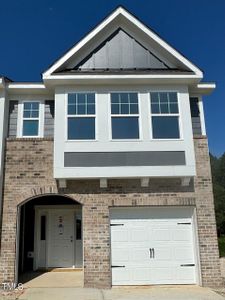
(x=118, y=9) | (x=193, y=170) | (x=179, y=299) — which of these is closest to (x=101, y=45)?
(x=118, y=9)

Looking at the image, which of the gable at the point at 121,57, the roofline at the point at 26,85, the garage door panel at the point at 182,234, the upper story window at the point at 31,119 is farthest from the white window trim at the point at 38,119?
the garage door panel at the point at 182,234

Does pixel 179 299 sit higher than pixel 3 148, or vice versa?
pixel 3 148

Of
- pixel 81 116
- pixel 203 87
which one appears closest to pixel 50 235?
pixel 81 116

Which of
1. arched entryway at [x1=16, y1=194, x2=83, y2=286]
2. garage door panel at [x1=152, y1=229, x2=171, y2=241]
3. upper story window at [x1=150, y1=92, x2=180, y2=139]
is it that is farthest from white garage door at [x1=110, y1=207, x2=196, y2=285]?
arched entryway at [x1=16, y1=194, x2=83, y2=286]

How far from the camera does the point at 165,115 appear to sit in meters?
10.8

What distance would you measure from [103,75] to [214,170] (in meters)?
84.9

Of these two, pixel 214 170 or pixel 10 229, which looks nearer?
pixel 10 229

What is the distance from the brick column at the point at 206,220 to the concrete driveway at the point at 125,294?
2.11ft

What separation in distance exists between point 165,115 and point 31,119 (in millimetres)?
4727

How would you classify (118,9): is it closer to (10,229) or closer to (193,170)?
(193,170)

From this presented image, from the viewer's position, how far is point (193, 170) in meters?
10.3

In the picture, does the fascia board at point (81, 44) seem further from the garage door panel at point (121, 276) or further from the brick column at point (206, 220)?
the garage door panel at point (121, 276)

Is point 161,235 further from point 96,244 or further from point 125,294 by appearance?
point 125,294

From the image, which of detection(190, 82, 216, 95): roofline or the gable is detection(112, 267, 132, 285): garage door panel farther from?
the gable
